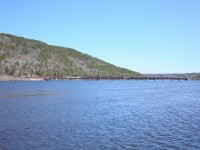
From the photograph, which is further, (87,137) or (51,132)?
(51,132)

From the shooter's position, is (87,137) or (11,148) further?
(87,137)

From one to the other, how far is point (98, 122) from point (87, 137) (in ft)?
33.3

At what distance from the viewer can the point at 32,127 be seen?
39219 millimetres

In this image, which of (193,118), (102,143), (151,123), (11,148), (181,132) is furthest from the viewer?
(193,118)

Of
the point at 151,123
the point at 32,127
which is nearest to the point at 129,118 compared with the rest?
the point at 151,123

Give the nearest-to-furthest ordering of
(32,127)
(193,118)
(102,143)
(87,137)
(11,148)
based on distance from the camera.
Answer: (11,148) → (102,143) → (87,137) → (32,127) → (193,118)

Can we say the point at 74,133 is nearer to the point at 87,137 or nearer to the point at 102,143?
the point at 87,137

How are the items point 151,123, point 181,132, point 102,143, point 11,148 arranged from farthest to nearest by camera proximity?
point 151,123, point 181,132, point 102,143, point 11,148

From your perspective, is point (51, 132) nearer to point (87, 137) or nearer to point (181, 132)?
point (87, 137)

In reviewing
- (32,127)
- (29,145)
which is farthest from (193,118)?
(29,145)

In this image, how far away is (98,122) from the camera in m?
43.5

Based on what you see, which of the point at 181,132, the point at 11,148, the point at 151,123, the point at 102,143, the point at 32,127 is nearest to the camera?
the point at 11,148

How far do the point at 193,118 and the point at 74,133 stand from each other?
2099 centimetres

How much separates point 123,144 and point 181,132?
910 cm
